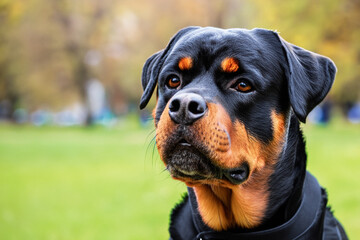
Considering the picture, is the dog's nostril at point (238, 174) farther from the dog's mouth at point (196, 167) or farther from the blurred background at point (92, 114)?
the blurred background at point (92, 114)

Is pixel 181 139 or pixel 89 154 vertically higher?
pixel 181 139

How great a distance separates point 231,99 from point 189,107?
17.5 inches

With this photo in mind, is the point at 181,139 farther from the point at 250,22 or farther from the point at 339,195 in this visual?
the point at 250,22

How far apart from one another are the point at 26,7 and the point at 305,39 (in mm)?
19438

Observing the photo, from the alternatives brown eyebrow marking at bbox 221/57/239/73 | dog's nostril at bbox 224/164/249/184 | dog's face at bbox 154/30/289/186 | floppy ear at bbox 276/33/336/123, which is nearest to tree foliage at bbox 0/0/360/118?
floppy ear at bbox 276/33/336/123

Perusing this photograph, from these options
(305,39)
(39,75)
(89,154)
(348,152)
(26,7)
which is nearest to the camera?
(348,152)

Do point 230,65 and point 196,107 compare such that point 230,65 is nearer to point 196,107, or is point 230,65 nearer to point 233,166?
point 196,107

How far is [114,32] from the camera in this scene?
39.0m

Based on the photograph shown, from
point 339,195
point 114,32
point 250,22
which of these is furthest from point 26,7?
point 339,195

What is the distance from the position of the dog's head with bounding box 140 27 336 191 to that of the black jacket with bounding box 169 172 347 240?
347mm

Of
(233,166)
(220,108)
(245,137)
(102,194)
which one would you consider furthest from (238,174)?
(102,194)

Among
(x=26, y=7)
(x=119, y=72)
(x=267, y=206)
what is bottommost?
(x=119, y=72)

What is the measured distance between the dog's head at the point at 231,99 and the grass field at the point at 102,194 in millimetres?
518

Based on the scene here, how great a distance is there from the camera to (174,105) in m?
2.88
